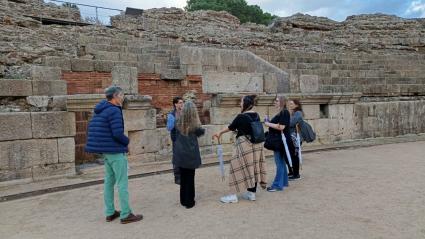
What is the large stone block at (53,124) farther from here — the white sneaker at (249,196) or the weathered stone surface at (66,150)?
the white sneaker at (249,196)

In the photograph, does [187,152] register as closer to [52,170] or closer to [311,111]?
[52,170]

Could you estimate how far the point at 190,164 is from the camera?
4699 millimetres

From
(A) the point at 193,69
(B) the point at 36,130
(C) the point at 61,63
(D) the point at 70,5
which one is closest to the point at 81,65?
(C) the point at 61,63

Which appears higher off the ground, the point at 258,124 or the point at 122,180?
the point at 258,124

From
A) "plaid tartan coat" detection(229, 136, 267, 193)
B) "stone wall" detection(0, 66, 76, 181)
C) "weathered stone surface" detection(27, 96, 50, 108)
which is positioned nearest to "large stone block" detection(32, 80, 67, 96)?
"stone wall" detection(0, 66, 76, 181)

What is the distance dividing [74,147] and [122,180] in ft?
9.21

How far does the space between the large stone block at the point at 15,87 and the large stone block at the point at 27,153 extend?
3.03ft

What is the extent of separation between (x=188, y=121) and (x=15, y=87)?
140 inches

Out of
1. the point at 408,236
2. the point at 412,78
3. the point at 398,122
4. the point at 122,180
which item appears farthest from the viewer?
the point at 412,78

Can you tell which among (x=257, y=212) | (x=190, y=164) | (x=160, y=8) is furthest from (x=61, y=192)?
(x=160, y=8)

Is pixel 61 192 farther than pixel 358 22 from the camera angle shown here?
No

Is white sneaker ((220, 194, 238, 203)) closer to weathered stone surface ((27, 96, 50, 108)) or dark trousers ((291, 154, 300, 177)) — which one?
dark trousers ((291, 154, 300, 177))

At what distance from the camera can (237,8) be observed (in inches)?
1697

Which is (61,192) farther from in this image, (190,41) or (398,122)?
(190,41)
